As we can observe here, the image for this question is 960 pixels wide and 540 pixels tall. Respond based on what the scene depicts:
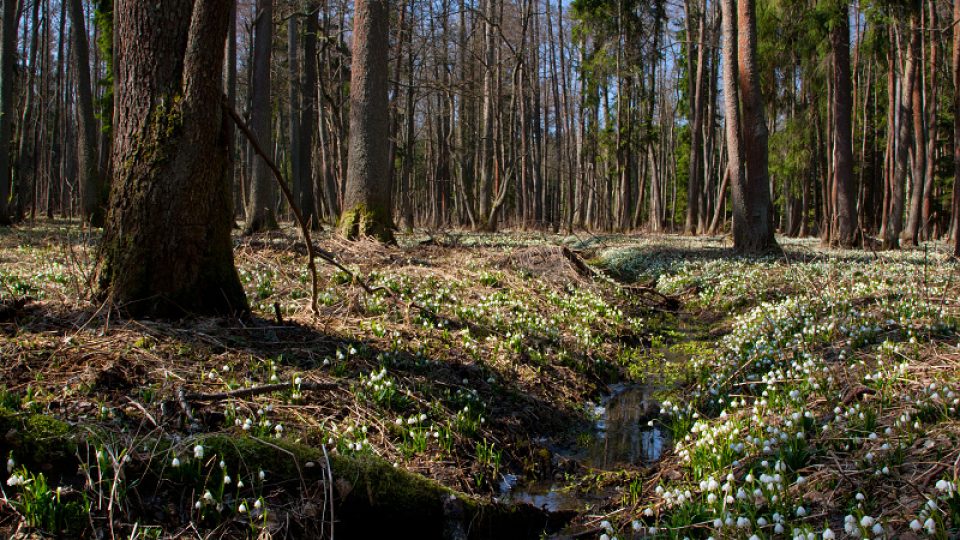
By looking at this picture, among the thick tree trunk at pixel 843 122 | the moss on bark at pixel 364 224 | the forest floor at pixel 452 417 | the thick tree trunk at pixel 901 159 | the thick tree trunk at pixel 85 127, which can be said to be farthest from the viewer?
the thick tree trunk at pixel 901 159

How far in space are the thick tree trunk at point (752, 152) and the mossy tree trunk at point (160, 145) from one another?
13.8 m

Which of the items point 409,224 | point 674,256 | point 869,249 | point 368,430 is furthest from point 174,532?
point 409,224

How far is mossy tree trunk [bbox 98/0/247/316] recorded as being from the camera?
17.5 ft

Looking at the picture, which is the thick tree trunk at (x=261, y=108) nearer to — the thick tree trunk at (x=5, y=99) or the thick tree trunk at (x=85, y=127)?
the thick tree trunk at (x=85, y=127)

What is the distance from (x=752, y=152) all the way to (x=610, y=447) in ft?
42.0

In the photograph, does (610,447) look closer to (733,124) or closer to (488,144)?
(733,124)

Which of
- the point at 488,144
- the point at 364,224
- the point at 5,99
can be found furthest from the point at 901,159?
the point at 5,99

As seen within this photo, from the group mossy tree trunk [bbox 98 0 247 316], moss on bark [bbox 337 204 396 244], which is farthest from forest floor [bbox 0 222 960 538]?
moss on bark [bbox 337 204 396 244]

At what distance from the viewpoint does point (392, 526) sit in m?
3.52

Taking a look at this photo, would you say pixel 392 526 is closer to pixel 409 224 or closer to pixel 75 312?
pixel 75 312

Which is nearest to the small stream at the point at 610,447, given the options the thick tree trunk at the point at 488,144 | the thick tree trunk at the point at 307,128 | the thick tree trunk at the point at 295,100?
the thick tree trunk at the point at 307,128

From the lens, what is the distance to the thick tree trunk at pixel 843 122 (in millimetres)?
18264

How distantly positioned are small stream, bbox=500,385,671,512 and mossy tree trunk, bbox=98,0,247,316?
3342 mm

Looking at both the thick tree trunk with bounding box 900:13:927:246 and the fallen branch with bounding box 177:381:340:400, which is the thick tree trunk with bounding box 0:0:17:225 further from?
the thick tree trunk with bounding box 900:13:927:246
